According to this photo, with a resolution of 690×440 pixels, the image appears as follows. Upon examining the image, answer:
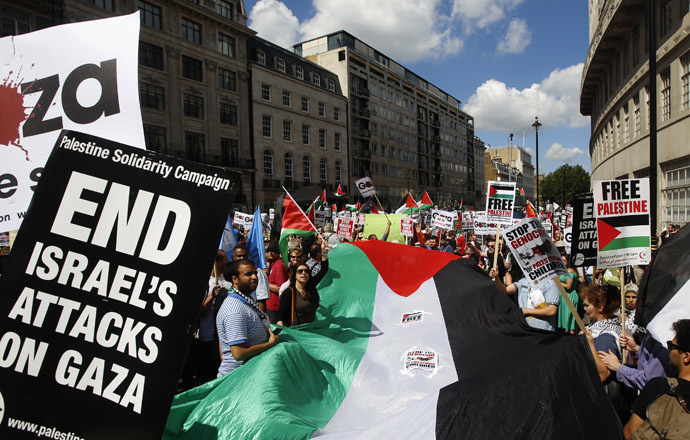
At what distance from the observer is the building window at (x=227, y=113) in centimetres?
3869

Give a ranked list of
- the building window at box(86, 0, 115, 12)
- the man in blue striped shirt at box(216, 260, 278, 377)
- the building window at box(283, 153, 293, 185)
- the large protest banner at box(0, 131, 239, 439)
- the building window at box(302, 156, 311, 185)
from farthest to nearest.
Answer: the building window at box(302, 156, 311, 185) < the building window at box(283, 153, 293, 185) < the building window at box(86, 0, 115, 12) < the man in blue striped shirt at box(216, 260, 278, 377) < the large protest banner at box(0, 131, 239, 439)

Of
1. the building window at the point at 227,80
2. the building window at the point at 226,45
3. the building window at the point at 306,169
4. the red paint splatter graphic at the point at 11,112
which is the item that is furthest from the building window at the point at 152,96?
the red paint splatter graphic at the point at 11,112

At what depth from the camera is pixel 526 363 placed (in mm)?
2834

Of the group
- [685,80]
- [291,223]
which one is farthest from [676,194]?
[291,223]

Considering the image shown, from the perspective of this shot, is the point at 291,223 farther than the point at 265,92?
No

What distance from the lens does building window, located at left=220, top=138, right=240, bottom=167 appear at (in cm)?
3866

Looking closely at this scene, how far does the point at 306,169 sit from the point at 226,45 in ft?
47.8

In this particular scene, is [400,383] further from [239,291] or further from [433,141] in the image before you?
[433,141]

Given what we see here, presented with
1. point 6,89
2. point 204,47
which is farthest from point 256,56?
point 6,89

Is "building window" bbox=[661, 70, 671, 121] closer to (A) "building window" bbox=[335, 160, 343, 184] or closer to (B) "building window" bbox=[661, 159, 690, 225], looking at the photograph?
(B) "building window" bbox=[661, 159, 690, 225]

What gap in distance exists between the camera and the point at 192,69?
3641 cm

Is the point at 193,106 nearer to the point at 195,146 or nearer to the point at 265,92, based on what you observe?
the point at 195,146

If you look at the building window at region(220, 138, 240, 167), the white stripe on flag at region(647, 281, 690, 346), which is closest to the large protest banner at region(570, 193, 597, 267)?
the white stripe on flag at region(647, 281, 690, 346)

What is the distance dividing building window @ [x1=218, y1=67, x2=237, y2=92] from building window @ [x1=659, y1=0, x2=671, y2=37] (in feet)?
104
